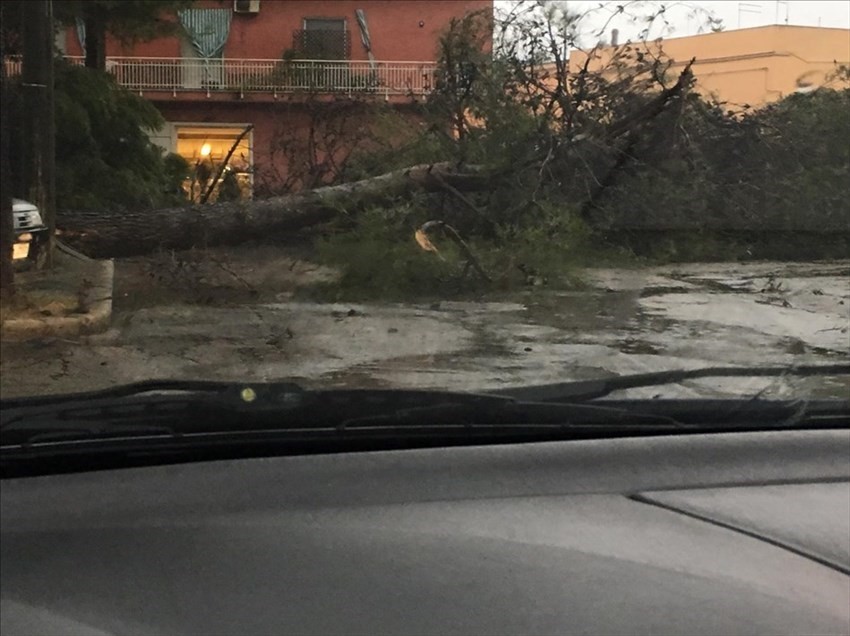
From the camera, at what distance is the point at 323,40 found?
235 cm

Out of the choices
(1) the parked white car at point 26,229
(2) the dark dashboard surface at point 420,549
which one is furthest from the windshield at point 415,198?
(2) the dark dashboard surface at point 420,549

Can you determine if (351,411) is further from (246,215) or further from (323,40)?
(323,40)

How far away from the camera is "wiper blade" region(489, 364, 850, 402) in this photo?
228cm

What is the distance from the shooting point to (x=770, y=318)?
271 centimetres

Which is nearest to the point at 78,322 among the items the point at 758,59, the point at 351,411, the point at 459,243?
the point at 351,411

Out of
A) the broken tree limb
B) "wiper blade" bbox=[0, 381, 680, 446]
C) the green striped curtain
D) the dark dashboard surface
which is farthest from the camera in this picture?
the broken tree limb

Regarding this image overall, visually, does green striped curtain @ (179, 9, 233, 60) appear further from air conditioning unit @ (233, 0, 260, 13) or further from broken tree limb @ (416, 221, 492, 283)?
broken tree limb @ (416, 221, 492, 283)

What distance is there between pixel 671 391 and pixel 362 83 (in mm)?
1037

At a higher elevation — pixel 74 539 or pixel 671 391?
pixel 671 391

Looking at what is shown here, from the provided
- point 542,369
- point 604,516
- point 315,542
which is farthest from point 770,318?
point 315,542

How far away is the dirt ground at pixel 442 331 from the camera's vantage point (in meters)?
2.24

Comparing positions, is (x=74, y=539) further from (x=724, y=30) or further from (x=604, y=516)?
(x=724, y=30)

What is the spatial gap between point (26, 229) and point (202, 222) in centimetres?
38

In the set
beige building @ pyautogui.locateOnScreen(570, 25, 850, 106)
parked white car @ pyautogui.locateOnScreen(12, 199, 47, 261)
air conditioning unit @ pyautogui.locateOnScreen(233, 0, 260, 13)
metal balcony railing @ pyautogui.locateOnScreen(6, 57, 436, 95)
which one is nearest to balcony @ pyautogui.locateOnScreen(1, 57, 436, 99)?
metal balcony railing @ pyautogui.locateOnScreen(6, 57, 436, 95)
